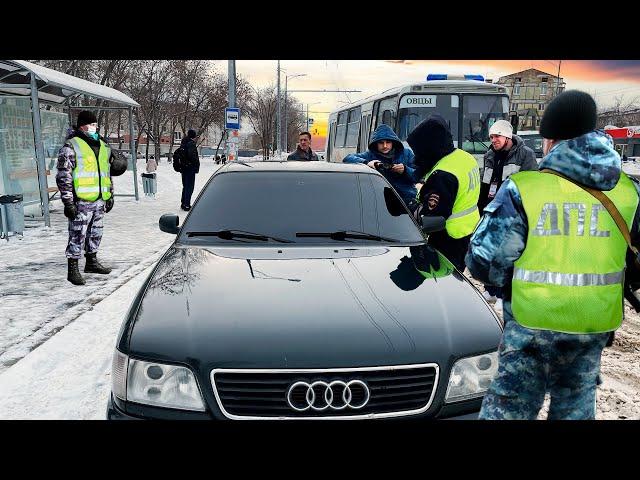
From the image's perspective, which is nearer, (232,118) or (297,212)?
(297,212)

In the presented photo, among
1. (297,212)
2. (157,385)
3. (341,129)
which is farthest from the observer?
(341,129)

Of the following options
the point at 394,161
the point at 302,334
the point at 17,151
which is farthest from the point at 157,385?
the point at 17,151

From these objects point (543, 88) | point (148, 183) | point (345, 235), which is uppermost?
point (543, 88)

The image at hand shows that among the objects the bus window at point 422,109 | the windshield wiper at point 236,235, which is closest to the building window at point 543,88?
the bus window at point 422,109

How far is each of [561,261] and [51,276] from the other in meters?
6.57

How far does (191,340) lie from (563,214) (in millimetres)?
1595

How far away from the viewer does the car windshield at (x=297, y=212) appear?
3625 mm

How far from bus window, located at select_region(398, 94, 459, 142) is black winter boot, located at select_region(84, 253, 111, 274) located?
7.77m

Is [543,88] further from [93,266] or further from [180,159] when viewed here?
[93,266]

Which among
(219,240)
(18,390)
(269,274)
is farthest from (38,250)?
(269,274)

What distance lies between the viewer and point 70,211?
6.41 meters

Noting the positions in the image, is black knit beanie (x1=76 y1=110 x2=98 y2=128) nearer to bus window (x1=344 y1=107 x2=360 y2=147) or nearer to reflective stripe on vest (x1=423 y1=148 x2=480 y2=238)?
reflective stripe on vest (x1=423 y1=148 x2=480 y2=238)

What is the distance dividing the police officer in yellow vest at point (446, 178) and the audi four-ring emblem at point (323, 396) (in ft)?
7.97

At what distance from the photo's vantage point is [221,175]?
4.17 m
